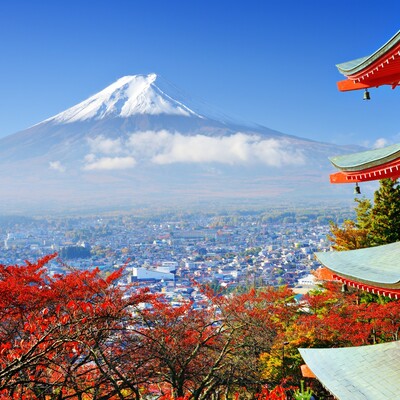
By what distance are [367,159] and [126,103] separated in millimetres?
158573

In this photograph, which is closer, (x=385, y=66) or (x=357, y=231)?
(x=385, y=66)

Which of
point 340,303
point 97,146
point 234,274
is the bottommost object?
point 234,274

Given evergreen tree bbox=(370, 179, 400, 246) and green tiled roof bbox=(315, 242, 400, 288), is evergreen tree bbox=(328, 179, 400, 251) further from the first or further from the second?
green tiled roof bbox=(315, 242, 400, 288)

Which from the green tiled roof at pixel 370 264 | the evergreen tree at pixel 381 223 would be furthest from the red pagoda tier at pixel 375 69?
the evergreen tree at pixel 381 223

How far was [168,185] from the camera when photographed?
156 meters

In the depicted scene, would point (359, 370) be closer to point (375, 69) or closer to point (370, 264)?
point (370, 264)

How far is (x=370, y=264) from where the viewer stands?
18.7ft

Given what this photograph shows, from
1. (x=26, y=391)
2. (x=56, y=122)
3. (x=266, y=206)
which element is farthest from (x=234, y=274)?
(x=56, y=122)

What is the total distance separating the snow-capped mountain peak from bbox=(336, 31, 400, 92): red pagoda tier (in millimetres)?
152153

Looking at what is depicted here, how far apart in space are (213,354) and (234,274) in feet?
109

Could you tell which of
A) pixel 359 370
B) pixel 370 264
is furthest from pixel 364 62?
pixel 359 370

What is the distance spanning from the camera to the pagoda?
5.05m

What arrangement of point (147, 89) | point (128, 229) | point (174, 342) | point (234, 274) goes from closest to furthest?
point (174, 342)
point (234, 274)
point (128, 229)
point (147, 89)

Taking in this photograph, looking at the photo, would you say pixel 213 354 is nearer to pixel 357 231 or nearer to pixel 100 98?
pixel 357 231
